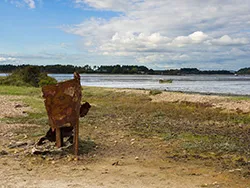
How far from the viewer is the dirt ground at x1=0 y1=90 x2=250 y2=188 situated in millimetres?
6348

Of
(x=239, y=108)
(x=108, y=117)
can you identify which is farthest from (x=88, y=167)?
(x=239, y=108)

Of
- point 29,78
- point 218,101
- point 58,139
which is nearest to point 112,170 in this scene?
point 58,139

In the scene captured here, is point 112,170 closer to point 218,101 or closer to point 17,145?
point 17,145

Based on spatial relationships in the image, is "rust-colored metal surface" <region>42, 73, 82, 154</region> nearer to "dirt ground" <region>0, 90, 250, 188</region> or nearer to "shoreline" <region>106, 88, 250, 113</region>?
"dirt ground" <region>0, 90, 250, 188</region>

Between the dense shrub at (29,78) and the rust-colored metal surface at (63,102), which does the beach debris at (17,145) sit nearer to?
the rust-colored metal surface at (63,102)

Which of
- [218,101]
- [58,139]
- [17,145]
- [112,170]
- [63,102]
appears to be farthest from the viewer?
[218,101]

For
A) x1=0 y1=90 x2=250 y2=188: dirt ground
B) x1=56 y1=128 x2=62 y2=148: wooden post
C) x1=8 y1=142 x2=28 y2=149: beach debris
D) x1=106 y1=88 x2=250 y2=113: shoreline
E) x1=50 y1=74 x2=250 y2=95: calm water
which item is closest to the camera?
x1=0 y1=90 x2=250 y2=188: dirt ground

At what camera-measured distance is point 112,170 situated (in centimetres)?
724

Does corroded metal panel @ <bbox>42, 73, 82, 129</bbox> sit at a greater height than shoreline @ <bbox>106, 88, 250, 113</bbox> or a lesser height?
greater

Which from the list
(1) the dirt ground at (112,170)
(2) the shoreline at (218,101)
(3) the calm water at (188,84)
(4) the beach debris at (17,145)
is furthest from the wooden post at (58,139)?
(3) the calm water at (188,84)

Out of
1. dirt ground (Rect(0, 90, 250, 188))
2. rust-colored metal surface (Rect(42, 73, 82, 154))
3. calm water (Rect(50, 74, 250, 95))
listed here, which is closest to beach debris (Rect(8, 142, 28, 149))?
dirt ground (Rect(0, 90, 250, 188))

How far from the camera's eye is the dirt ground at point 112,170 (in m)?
6.35

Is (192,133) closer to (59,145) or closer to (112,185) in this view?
(59,145)

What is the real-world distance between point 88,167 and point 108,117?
8.26m
